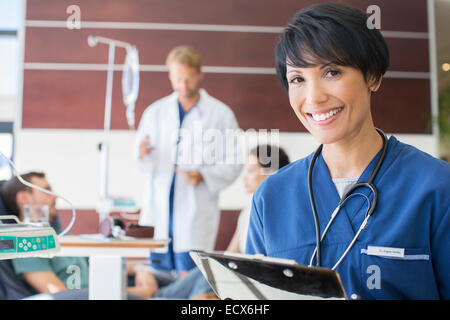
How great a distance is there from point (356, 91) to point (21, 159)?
7.72 feet

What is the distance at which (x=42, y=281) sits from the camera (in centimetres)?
182

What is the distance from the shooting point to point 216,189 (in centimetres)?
268

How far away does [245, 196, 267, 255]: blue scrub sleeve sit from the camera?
904mm

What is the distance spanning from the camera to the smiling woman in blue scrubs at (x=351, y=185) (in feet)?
2.47

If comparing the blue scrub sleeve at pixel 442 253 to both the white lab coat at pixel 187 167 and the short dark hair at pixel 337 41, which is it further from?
the white lab coat at pixel 187 167

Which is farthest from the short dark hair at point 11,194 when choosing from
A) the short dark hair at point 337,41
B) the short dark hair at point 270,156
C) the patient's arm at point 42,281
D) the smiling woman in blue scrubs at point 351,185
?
the short dark hair at point 337,41

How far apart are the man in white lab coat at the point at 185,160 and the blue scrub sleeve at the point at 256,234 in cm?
172

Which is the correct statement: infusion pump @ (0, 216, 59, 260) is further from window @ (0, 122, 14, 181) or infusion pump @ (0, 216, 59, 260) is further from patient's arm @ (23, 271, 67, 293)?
window @ (0, 122, 14, 181)

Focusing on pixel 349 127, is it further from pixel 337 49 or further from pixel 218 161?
pixel 218 161

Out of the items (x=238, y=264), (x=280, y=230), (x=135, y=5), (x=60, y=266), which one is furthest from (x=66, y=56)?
(x=238, y=264)

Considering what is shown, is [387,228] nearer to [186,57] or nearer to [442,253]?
[442,253]

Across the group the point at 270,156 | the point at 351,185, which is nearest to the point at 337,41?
the point at 351,185

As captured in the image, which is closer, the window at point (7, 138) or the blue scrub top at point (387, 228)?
the blue scrub top at point (387, 228)

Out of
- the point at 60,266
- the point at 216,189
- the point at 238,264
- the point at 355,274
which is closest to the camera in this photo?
the point at 238,264
